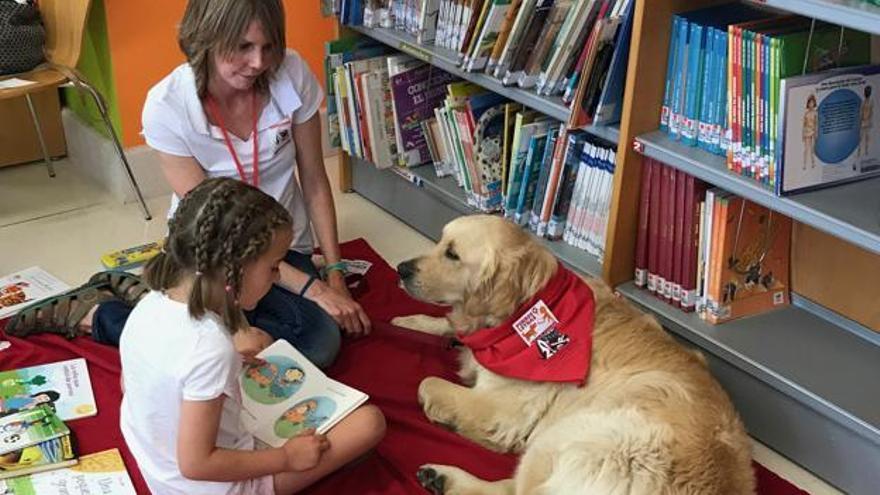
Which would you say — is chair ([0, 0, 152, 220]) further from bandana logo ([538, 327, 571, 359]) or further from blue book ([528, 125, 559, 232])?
bandana logo ([538, 327, 571, 359])

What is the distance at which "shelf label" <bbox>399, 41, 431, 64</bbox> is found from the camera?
3111 mm

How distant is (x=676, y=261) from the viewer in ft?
8.36

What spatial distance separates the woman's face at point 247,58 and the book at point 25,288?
1.04 metres

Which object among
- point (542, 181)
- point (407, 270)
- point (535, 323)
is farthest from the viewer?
point (542, 181)

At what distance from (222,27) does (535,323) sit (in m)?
Result: 1.00

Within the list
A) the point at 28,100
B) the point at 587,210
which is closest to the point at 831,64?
the point at 587,210

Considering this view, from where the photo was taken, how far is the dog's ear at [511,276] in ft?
7.25

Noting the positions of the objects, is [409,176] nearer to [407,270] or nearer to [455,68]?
[455,68]

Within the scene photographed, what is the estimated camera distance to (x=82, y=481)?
7.08ft

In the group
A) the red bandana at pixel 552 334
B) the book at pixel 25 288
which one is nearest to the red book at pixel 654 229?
the red bandana at pixel 552 334

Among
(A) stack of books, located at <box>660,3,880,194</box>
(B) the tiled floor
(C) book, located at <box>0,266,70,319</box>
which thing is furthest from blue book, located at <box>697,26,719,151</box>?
(C) book, located at <box>0,266,70,319</box>

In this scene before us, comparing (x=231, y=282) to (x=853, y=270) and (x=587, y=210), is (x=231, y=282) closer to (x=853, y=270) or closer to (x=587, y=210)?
(x=587, y=210)

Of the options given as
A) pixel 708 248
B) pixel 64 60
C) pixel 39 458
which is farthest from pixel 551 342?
pixel 64 60

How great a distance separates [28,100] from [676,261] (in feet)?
8.27
